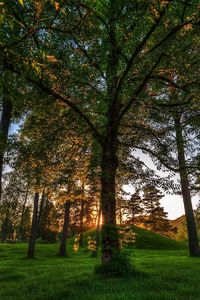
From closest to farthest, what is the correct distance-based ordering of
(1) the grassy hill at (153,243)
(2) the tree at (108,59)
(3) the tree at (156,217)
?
1. (2) the tree at (108,59)
2. (1) the grassy hill at (153,243)
3. (3) the tree at (156,217)

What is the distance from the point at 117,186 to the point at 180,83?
27.6 feet

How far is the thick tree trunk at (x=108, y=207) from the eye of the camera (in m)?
12.5

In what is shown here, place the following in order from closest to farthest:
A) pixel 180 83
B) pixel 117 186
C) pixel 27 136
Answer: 1. pixel 180 83
2. pixel 27 136
3. pixel 117 186

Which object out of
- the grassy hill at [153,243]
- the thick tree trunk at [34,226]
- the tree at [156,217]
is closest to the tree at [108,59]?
the thick tree trunk at [34,226]

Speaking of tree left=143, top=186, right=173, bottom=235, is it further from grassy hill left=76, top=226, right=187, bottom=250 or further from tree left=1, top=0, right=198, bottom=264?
tree left=1, top=0, right=198, bottom=264

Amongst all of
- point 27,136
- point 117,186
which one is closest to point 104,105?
point 27,136

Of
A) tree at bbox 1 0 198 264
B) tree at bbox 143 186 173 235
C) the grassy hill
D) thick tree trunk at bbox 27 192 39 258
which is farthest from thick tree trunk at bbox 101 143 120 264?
tree at bbox 143 186 173 235

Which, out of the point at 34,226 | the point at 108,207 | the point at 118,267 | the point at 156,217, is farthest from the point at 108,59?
the point at 156,217

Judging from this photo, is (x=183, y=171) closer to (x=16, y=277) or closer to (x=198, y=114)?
(x=198, y=114)

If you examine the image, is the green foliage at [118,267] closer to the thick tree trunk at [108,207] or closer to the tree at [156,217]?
the thick tree trunk at [108,207]

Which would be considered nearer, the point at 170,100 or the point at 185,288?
the point at 185,288

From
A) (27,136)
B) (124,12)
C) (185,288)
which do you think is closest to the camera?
(124,12)

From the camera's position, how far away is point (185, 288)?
9695mm

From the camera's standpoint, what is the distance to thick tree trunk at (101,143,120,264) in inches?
492
